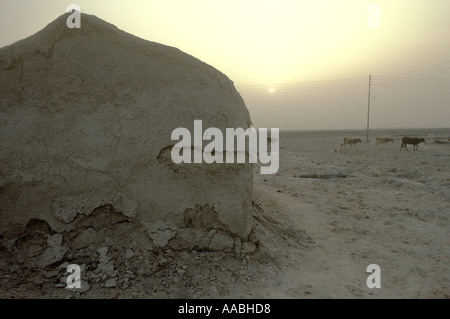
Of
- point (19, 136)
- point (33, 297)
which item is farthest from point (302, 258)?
point (19, 136)

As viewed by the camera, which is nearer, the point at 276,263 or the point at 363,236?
the point at 276,263

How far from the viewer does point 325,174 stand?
10.3 meters

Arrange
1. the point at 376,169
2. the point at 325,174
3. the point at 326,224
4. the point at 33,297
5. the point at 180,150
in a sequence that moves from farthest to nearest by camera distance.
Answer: the point at 376,169 → the point at 325,174 → the point at 326,224 → the point at 180,150 → the point at 33,297

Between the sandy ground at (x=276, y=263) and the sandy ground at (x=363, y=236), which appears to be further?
the sandy ground at (x=363, y=236)

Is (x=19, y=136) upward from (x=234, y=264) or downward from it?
upward

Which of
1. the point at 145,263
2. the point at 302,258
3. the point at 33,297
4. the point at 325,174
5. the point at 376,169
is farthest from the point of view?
the point at 376,169

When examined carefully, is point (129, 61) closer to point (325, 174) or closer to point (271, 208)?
point (271, 208)

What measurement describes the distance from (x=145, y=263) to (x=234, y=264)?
102 cm

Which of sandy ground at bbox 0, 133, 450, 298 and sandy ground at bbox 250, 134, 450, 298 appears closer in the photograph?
sandy ground at bbox 0, 133, 450, 298

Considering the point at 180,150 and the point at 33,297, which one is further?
the point at 180,150

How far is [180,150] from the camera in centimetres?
377

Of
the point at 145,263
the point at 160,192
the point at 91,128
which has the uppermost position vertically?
the point at 91,128

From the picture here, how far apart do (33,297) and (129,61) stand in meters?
2.71

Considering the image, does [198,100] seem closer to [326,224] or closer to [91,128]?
[91,128]
